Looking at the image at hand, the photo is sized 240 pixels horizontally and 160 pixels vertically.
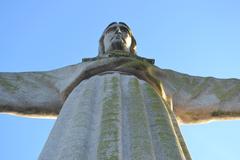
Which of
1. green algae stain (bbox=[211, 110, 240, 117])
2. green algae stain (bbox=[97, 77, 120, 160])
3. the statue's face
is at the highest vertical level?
the statue's face

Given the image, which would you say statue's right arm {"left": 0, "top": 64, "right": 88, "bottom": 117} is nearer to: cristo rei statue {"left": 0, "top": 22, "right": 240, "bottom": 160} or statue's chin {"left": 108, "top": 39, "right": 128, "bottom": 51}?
cristo rei statue {"left": 0, "top": 22, "right": 240, "bottom": 160}

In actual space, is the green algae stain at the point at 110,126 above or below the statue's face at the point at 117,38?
below

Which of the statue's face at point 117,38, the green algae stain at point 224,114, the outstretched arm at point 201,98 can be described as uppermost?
the statue's face at point 117,38

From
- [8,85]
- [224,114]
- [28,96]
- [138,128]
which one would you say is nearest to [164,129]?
[138,128]

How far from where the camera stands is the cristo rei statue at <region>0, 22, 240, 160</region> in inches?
150

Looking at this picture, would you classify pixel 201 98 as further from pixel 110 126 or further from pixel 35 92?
pixel 110 126

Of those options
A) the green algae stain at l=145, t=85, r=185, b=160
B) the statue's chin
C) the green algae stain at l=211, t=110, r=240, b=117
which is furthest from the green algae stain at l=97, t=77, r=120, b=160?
the statue's chin

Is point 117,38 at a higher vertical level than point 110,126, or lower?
higher

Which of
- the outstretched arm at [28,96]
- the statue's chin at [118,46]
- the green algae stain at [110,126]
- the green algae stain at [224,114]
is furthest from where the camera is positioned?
the statue's chin at [118,46]

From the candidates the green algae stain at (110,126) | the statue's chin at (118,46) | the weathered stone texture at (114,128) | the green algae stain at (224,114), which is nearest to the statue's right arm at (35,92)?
the weathered stone texture at (114,128)

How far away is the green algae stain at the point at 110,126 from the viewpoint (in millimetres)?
3552

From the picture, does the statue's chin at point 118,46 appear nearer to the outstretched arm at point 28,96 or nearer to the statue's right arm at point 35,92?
the statue's right arm at point 35,92

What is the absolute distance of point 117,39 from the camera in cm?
752

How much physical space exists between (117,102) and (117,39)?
9.97ft
